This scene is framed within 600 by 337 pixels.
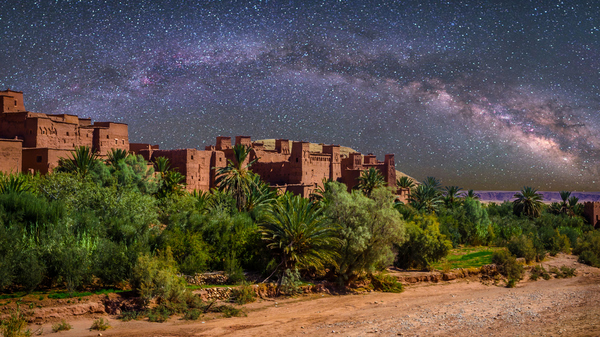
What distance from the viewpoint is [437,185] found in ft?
149

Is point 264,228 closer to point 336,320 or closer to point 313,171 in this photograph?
point 336,320

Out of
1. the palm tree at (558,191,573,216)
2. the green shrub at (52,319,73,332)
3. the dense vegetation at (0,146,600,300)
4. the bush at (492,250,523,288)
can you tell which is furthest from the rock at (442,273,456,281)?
the palm tree at (558,191,573,216)

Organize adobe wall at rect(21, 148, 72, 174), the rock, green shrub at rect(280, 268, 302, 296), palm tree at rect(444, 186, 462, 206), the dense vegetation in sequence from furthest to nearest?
palm tree at rect(444, 186, 462, 206), adobe wall at rect(21, 148, 72, 174), the rock, green shrub at rect(280, 268, 302, 296), the dense vegetation

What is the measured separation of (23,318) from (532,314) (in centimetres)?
1806

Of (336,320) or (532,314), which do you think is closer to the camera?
(336,320)

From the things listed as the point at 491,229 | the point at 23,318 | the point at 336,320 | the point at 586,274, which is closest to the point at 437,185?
the point at 491,229

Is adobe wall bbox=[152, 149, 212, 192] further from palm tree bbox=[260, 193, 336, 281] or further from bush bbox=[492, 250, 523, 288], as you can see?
bush bbox=[492, 250, 523, 288]

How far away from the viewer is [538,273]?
92.6ft

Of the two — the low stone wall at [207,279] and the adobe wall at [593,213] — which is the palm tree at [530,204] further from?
the low stone wall at [207,279]

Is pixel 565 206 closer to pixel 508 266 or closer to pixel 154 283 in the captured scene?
pixel 508 266

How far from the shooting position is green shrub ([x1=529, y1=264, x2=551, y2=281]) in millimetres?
27469

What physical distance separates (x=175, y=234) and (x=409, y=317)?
32.5 feet

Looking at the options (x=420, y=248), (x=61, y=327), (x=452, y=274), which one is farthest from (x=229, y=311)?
(x=452, y=274)

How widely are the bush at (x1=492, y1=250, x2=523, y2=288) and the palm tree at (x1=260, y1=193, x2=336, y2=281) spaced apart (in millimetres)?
13342
